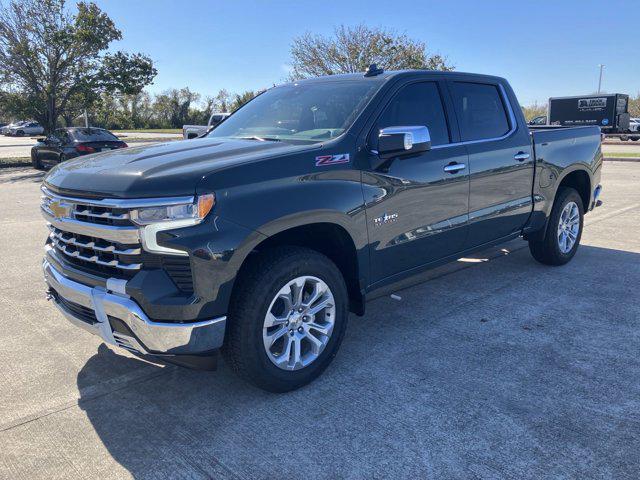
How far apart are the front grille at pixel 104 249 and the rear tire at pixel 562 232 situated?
419 cm

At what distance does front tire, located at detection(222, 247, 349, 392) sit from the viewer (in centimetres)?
289

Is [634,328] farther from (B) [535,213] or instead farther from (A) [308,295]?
(A) [308,295]

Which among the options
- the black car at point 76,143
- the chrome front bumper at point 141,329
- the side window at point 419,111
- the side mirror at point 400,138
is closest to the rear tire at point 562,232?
the side window at point 419,111

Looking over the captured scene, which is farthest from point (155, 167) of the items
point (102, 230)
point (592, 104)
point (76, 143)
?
point (592, 104)

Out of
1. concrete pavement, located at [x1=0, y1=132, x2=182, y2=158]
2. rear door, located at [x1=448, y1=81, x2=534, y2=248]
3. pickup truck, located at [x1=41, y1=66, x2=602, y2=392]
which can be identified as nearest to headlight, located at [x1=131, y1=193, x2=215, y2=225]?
pickup truck, located at [x1=41, y1=66, x2=602, y2=392]

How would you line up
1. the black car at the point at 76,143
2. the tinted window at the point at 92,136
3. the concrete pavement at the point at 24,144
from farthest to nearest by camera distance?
1. the concrete pavement at the point at 24,144
2. the tinted window at the point at 92,136
3. the black car at the point at 76,143

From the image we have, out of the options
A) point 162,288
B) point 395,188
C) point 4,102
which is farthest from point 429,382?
point 4,102

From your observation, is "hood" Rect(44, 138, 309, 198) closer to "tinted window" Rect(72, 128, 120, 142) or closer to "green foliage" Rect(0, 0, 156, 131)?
"tinted window" Rect(72, 128, 120, 142)

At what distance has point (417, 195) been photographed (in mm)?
3781

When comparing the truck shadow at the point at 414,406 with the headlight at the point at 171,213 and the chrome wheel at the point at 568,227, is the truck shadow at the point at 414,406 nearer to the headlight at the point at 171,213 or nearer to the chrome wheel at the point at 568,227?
the headlight at the point at 171,213

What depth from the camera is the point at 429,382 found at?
10.8ft

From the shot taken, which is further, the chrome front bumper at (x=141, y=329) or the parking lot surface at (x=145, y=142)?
the parking lot surface at (x=145, y=142)

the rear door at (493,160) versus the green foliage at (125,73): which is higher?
the green foliage at (125,73)

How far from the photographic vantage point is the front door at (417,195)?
3535 mm
